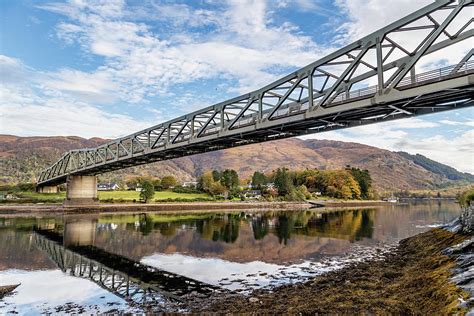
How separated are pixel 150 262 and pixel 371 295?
16.1 m

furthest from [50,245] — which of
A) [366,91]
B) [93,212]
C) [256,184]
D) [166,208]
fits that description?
[256,184]

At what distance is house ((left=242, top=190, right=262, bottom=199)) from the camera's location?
11884cm

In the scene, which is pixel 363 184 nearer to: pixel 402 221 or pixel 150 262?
pixel 402 221

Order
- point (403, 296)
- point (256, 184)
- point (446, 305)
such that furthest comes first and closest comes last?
point (256, 184), point (403, 296), point (446, 305)

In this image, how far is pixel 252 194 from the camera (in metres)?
124

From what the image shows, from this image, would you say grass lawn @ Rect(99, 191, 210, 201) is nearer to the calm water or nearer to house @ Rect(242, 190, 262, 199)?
house @ Rect(242, 190, 262, 199)

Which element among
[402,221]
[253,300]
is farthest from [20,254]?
[402,221]

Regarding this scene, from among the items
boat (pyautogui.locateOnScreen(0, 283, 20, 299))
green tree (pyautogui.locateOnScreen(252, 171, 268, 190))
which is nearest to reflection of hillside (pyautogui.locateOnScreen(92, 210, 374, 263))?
boat (pyautogui.locateOnScreen(0, 283, 20, 299))

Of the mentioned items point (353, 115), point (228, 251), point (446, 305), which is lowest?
point (228, 251)

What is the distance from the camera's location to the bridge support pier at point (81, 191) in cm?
7436

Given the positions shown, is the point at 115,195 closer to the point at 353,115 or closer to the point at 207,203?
the point at 207,203

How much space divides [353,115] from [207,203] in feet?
229

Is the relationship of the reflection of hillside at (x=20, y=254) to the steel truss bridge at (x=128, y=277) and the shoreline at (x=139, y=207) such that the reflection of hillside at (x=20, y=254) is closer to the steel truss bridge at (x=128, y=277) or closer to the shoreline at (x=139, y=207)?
the steel truss bridge at (x=128, y=277)

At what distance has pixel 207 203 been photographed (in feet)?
307
